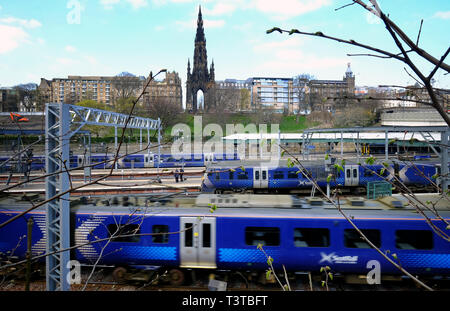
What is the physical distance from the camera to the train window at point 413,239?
8.23 meters

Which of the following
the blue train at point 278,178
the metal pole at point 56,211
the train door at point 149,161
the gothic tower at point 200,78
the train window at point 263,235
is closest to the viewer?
the metal pole at point 56,211

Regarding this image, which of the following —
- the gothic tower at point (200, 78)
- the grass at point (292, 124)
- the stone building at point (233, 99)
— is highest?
the gothic tower at point (200, 78)

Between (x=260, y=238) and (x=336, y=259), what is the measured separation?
2.04 metres

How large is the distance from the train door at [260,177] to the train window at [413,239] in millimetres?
11444

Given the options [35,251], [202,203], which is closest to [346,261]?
[202,203]

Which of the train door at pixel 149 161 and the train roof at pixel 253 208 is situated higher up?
the train door at pixel 149 161

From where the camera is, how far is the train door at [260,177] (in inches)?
770

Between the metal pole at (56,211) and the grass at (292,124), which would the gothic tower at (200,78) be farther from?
the metal pole at (56,211)

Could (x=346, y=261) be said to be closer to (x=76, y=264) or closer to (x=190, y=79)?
(x=76, y=264)

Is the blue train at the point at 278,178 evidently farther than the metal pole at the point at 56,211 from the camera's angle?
Yes

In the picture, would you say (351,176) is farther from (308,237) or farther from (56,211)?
(56,211)

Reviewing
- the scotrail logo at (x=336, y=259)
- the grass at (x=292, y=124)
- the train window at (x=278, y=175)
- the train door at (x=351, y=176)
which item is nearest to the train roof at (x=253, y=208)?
the scotrail logo at (x=336, y=259)

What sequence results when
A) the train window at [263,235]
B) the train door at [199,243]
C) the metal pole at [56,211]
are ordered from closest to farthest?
the metal pole at [56,211] < the train window at [263,235] < the train door at [199,243]
